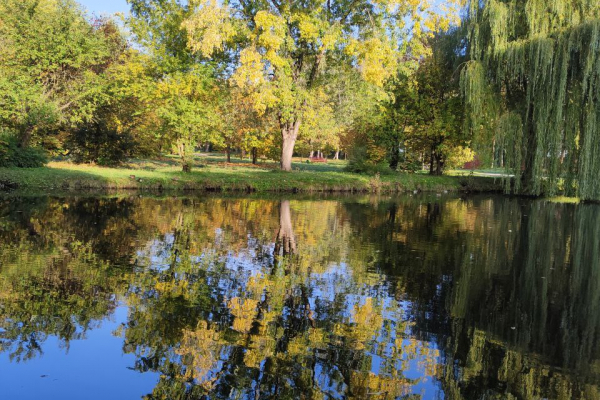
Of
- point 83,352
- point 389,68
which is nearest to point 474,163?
point 389,68

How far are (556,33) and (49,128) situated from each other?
24091 mm

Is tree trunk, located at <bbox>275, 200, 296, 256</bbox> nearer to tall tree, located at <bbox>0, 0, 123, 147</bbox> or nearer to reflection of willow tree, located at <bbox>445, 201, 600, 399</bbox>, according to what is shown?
reflection of willow tree, located at <bbox>445, 201, 600, 399</bbox>

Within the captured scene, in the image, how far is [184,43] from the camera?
1004 inches

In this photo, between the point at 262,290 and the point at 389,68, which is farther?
the point at 389,68

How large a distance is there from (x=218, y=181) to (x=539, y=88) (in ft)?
47.1

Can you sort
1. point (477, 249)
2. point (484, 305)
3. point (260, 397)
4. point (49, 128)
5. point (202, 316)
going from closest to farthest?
point (260, 397), point (202, 316), point (484, 305), point (477, 249), point (49, 128)

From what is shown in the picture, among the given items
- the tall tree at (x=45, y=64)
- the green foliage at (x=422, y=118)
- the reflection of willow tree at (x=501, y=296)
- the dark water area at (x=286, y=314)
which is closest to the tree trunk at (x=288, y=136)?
the green foliage at (x=422, y=118)

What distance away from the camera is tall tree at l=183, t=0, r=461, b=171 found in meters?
21.3

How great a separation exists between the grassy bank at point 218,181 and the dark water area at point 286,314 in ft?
28.4

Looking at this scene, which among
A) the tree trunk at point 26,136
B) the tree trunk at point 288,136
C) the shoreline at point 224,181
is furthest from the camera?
the tree trunk at point 288,136

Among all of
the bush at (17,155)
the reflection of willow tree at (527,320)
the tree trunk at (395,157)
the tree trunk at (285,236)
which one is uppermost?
the tree trunk at (395,157)

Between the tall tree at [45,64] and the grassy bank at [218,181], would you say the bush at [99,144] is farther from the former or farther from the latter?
the grassy bank at [218,181]

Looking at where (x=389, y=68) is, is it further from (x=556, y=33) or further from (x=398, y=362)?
(x=398, y=362)

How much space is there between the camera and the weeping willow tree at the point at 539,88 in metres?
20.3
